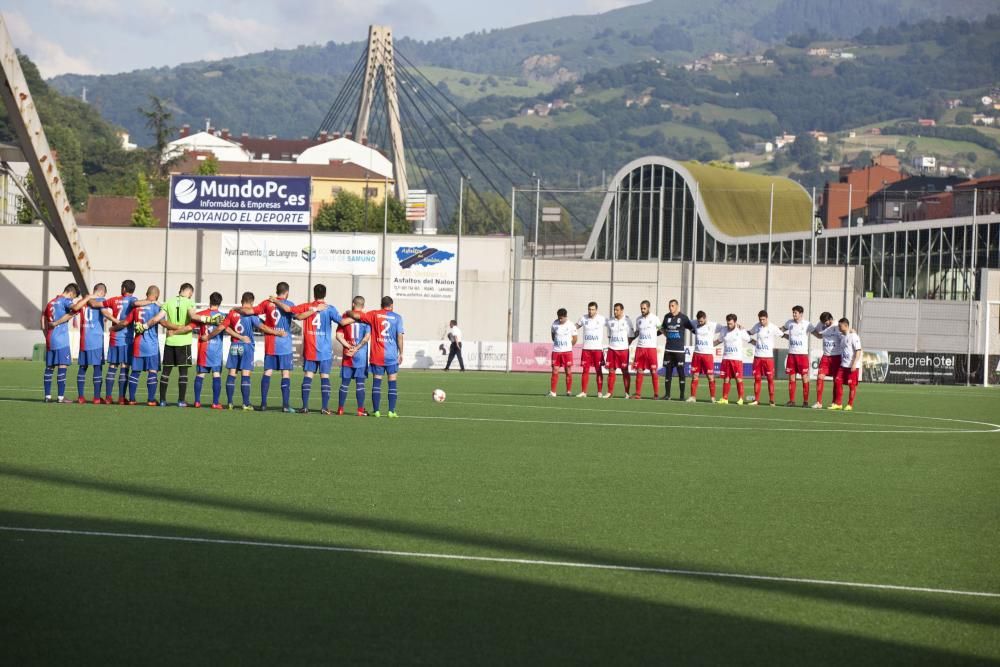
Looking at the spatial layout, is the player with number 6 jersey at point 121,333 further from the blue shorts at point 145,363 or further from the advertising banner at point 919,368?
the advertising banner at point 919,368

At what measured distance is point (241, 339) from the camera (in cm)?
2138

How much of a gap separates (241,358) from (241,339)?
31 cm

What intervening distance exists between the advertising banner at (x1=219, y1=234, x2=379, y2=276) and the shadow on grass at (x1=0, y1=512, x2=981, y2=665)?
1513 inches

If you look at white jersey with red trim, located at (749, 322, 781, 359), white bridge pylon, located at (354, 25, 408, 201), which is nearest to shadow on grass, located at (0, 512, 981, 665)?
white jersey with red trim, located at (749, 322, 781, 359)

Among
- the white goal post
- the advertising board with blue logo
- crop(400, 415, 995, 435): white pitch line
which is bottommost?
crop(400, 415, 995, 435): white pitch line

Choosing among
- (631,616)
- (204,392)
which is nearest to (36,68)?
(204,392)

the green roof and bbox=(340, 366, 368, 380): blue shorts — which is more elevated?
the green roof

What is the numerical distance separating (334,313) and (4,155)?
2279cm

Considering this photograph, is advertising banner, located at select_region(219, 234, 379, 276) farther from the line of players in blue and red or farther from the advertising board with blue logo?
the line of players in blue and red

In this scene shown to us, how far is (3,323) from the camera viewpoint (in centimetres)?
4656

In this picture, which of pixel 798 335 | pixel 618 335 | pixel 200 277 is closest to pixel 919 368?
pixel 798 335

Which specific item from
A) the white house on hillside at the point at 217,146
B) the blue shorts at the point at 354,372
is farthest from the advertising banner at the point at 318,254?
the white house on hillside at the point at 217,146

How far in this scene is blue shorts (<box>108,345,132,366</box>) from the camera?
21311mm

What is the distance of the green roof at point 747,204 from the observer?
85125 mm
